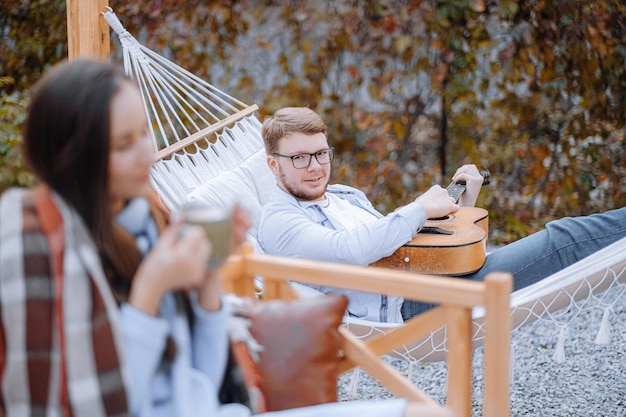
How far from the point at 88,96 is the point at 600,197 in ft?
12.8

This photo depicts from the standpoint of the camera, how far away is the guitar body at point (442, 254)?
2.13 m

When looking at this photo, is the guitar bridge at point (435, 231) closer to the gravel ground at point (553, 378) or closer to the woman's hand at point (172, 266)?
A: the gravel ground at point (553, 378)

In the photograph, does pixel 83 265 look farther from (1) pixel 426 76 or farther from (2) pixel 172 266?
(1) pixel 426 76

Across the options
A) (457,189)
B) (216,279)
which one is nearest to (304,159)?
(457,189)

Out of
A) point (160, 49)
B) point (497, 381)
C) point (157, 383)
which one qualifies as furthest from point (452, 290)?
point (160, 49)

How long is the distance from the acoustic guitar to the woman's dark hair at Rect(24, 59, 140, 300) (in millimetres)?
1180

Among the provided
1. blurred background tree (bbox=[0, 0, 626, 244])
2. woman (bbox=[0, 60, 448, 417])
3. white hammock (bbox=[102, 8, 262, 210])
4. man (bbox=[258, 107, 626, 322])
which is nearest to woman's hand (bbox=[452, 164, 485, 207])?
man (bbox=[258, 107, 626, 322])

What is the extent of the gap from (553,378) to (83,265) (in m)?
2.04

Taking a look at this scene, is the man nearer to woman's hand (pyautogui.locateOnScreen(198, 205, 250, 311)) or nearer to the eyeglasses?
the eyeglasses

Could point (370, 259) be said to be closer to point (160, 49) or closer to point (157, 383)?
point (157, 383)

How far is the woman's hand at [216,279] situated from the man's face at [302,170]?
1055 mm

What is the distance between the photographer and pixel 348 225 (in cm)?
232

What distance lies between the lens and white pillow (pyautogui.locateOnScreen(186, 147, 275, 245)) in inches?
98.8

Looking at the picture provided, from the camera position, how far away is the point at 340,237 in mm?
2094
